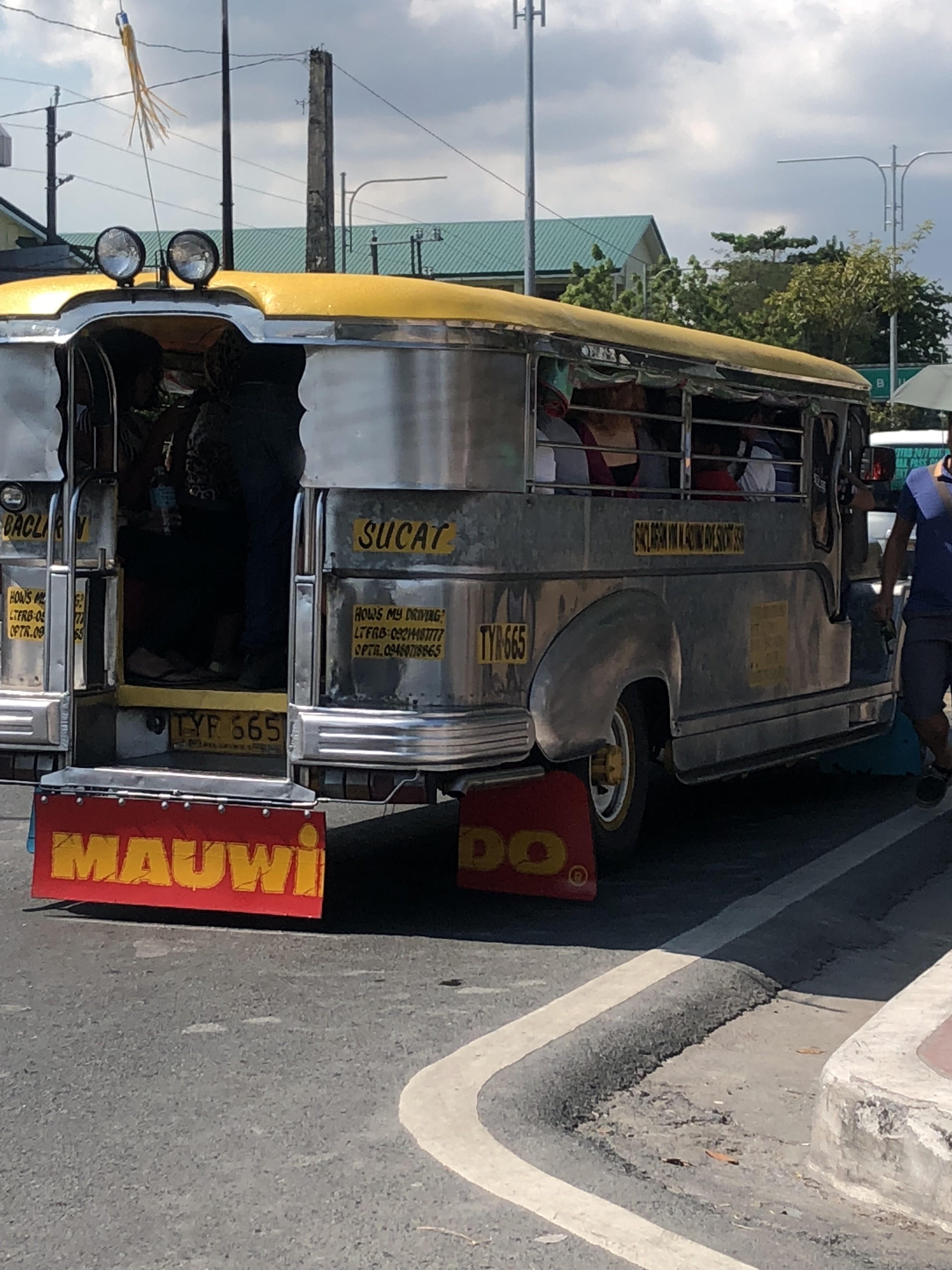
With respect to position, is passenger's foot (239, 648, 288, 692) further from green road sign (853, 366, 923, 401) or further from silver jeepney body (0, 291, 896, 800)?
green road sign (853, 366, 923, 401)

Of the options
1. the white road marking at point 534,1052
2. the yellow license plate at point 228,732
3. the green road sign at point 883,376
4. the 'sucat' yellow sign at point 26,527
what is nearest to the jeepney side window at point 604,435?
the yellow license plate at point 228,732

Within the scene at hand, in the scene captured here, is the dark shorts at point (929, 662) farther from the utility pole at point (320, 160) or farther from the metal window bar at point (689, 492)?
the utility pole at point (320, 160)

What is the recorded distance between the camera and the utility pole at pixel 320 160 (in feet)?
68.8

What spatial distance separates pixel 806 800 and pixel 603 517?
3.41m

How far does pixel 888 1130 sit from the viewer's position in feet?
12.9

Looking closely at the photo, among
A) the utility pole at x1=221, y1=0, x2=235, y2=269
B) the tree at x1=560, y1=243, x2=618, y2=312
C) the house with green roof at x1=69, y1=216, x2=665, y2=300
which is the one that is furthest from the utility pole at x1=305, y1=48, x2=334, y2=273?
the house with green roof at x1=69, y1=216, x2=665, y2=300

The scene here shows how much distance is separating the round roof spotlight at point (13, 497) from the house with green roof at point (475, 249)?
63.2m

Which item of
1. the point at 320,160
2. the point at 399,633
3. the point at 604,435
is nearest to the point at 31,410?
the point at 399,633

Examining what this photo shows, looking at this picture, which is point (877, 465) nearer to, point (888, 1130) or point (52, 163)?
point (888, 1130)

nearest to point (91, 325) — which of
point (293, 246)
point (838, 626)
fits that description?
point (838, 626)

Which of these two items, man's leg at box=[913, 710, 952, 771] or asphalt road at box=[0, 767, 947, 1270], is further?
man's leg at box=[913, 710, 952, 771]

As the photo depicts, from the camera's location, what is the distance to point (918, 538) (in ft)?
27.5

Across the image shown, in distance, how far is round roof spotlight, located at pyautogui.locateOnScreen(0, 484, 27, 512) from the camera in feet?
22.2

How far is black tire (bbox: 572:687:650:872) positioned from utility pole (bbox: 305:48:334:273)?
14374 mm
